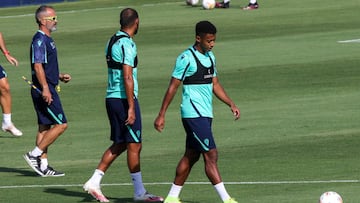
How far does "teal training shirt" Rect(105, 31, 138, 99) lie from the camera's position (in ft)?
44.5

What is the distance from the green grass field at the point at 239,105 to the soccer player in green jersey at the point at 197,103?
2.32ft

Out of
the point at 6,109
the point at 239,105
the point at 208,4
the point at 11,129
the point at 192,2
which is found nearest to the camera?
the point at 11,129

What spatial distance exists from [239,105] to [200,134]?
30.4ft

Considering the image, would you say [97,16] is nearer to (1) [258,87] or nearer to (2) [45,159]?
(1) [258,87]

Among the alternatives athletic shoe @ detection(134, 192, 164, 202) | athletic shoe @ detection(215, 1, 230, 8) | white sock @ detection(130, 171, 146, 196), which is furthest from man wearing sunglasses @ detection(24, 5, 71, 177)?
athletic shoe @ detection(215, 1, 230, 8)

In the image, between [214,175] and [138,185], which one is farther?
[138,185]

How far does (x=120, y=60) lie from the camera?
1367 cm

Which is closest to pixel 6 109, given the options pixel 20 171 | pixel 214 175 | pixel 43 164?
pixel 20 171

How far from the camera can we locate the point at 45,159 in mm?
15750

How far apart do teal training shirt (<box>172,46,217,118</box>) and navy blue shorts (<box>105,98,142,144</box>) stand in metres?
0.85

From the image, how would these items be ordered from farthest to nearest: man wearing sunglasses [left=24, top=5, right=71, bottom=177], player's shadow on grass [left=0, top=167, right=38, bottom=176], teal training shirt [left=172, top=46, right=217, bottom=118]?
player's shadow on grass [left=0, top=167, right=38, bottom=176], man wearing sunglasses [left=24, top=5, right=71, bottom=177], teal training shirt [left=172, top=46, right=217, bottom=118]

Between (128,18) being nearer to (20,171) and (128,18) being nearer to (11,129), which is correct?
(20,171)

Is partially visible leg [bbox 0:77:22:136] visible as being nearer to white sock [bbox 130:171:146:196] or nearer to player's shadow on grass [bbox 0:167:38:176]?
player's shadow on grass [bbox 0:167:38:176]

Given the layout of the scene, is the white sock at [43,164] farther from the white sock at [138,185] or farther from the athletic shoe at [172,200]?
the athletic shoe at [172,200]
